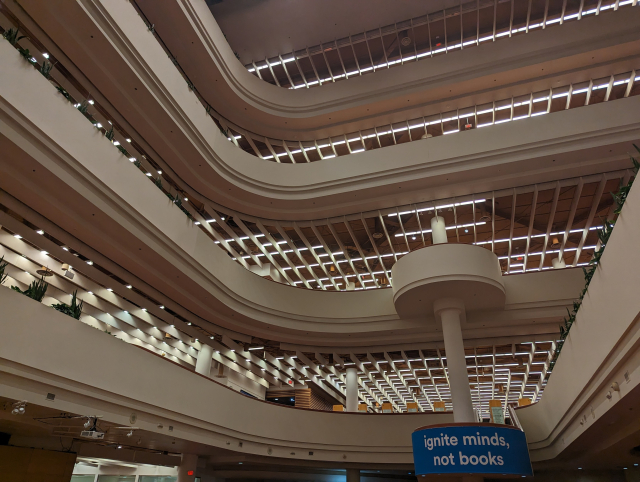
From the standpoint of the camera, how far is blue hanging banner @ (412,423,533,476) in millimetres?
7125

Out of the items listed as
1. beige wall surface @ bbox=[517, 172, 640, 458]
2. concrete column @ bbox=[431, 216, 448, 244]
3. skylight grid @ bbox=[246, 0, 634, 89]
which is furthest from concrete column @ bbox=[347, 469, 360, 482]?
skylight grid @ bbox=[246, 0, 634, 89]

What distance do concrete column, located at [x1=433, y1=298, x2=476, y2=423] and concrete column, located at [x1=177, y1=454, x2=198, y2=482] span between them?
5.88 m

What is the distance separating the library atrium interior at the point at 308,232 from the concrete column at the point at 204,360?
1.15 ft

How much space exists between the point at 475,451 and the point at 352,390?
5.97m

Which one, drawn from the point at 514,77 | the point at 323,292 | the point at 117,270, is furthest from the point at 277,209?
the point at 514,77

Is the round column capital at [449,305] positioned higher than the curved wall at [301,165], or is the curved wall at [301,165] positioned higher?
the curved wall at [301,165]

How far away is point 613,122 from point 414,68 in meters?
5.32

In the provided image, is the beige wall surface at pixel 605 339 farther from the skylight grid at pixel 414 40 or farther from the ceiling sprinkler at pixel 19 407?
the skylight grid at pixel 414 40

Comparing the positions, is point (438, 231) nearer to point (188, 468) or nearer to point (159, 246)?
point (159, 246)

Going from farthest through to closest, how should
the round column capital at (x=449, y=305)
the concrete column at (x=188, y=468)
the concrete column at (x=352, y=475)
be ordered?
the concrete column at (x=352, y=475) < the round column capital at (x=449, y=305) < the concrete column at (x=188, y=468)

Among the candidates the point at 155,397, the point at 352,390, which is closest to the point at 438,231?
the point at 352,390

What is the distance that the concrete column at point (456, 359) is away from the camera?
8.97m

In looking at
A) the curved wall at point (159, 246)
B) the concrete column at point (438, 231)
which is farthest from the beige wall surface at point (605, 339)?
the concrete column at point (438, 231)

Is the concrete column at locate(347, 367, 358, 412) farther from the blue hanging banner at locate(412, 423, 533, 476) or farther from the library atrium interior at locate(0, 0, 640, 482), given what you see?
the blue hanging banner at locate(412, 423, 533, 476)
